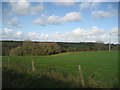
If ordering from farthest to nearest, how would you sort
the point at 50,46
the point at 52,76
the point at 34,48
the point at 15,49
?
the point at 50,46 < the point at 34,48 < the point at 15,49 < the point at 52,76

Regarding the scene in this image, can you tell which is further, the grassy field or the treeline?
the treeline

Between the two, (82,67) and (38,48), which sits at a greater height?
(38,48)

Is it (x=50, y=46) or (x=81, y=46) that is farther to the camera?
(x=81, y=46)

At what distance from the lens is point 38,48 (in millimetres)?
53531

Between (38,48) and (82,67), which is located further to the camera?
(38,48)

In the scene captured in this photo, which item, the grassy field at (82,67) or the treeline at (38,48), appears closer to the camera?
the grassy field at (82,67)

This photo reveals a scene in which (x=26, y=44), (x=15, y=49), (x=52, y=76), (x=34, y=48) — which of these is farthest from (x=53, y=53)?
(x=52, y=76)

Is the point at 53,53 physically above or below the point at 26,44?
below

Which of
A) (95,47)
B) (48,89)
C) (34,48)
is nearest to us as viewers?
(48,89)

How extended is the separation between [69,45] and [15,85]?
2496 inches

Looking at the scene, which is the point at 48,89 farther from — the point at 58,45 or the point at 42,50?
the point at 58,45

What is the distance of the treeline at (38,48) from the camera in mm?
40566

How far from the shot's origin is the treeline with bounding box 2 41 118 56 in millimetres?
40566

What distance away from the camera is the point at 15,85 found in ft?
19.7
